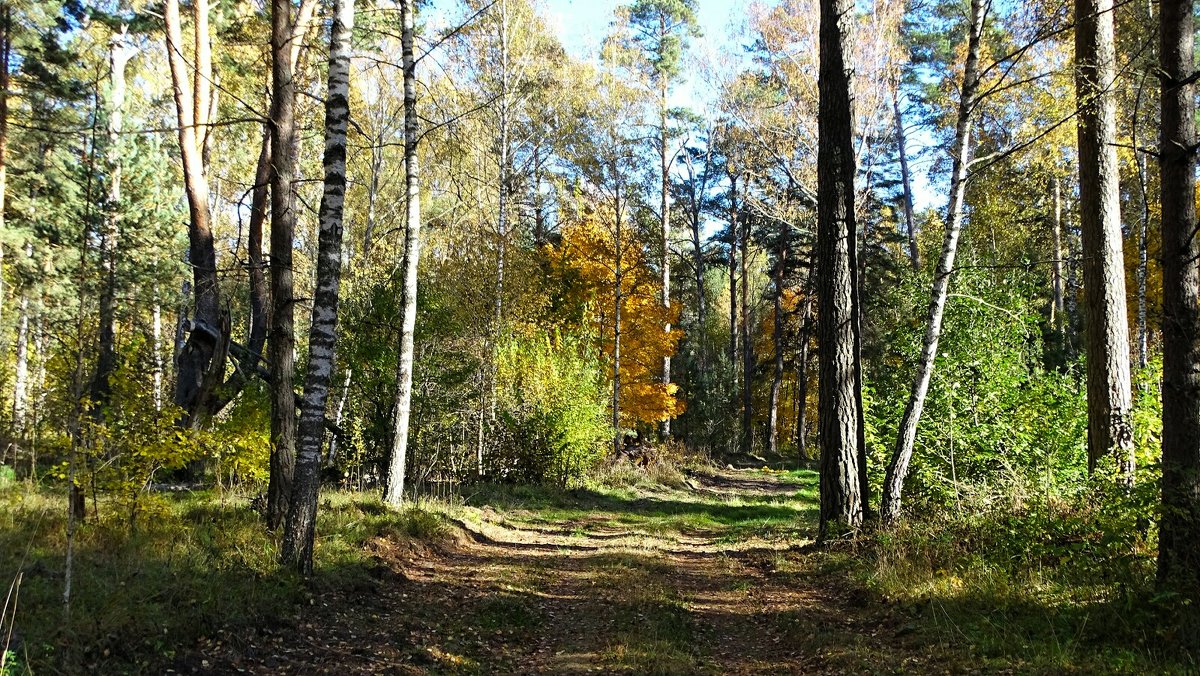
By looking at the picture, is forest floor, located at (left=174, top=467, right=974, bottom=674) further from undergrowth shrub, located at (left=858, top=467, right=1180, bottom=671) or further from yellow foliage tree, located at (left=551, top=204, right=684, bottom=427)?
yellow foliage tree, located at (left=551, top=204, right=684, bottom=427)

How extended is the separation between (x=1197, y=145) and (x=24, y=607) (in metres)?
8.32

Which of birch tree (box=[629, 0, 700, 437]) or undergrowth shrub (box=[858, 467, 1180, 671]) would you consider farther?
birch tree (box=[629, 0, 700, 437])

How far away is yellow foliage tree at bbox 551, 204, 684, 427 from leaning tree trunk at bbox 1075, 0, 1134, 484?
49.6ft

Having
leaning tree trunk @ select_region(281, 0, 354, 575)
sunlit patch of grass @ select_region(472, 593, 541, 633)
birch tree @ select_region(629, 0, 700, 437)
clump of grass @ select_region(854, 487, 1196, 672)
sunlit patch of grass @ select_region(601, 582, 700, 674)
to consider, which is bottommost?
sunlit patch of grass @ select_region(472, 593, 541, 633)

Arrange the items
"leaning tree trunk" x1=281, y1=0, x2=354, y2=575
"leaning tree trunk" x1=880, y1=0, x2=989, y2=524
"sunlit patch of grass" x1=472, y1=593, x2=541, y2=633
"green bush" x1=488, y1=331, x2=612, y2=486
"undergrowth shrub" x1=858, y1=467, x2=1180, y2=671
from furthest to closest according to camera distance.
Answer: "green bush" x1=488, y1=331, x2=612, y2=486 → "leaning tree trunk" x1=880, y1=0, x2=989, y2=524 → "leaning tree trunk" x1=281, y1=0, x2=354, y2=575 → "sunlit patch of grass" x1=472, y1=593, x2=541, y2=633 → "undergrowth shrub" x1=858, y1=467, x2=1180, y2=671

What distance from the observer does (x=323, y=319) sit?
673 centimetres

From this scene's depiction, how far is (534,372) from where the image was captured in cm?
1711

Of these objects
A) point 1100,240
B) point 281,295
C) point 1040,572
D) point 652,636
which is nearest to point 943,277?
point 1100,240

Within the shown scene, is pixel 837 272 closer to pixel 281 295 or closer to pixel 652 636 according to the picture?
pixel 652 636

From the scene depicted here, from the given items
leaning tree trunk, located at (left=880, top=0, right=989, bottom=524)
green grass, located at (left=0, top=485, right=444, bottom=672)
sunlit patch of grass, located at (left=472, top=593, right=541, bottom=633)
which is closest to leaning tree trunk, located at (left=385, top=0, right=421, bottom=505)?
green grass, located at (left=0, top=485, right=444, bottom=672)

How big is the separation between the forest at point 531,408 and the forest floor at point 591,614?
54 millimetres

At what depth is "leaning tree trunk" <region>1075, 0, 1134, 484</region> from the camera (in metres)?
7.96

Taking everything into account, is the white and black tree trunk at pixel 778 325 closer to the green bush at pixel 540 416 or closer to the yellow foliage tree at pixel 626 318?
the yellow foliage tree at pixel 626 318

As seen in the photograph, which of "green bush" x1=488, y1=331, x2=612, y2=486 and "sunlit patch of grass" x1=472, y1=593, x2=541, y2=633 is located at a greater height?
"green bush" x1=488, y1=331, x2=612, y2=486
